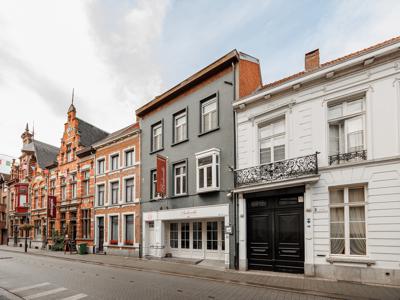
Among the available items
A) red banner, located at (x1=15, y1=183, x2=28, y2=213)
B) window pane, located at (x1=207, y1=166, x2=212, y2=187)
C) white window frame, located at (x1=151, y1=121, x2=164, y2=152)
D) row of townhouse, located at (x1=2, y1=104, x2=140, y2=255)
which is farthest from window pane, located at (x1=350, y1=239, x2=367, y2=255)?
red banner, located at (x1=15, y1=183, x2=28, y2=213)

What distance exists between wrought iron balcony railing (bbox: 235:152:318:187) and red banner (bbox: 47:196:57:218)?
2294 cm

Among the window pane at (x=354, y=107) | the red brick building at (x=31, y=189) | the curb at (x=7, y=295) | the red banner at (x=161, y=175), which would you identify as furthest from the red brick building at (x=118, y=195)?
the window pane at (x=354, y=107)

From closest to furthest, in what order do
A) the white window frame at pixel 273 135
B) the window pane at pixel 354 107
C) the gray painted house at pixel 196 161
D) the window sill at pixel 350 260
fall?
the window sill at pixel 350 260 < the window pane at pixel 354 107 < the white window frame at pixel 273 135 < the gray painted house at pixel 196 161

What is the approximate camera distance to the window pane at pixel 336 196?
12602 millimetres

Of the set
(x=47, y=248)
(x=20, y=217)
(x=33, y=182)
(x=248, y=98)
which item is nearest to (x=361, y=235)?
(x=248, y=98)

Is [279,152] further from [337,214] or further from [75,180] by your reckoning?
[75,180]

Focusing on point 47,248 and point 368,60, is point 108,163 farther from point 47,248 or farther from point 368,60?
point 368,60

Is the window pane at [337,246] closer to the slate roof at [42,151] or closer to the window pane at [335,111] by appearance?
the window pane at [335,111]

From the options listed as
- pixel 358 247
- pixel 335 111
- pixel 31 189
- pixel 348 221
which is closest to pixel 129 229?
pixel 348 221

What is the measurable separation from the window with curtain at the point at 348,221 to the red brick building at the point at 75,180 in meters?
20.6

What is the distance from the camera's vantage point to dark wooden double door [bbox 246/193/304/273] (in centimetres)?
1360

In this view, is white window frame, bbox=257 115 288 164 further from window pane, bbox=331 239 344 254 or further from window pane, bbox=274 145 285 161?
window pane, bbox=331 239 344 254

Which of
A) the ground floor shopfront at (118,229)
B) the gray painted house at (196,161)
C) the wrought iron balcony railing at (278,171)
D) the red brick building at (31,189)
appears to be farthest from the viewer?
the red brick building at (31,189)

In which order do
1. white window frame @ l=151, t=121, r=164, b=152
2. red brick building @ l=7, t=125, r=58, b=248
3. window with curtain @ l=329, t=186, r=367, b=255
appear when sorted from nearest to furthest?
window with curtain @ l=329, t=186, r=367, b=255, white window frame @ l=151, t=121, r=164, b=152, red brick building @ l=7, t=125, r=58, b=248
